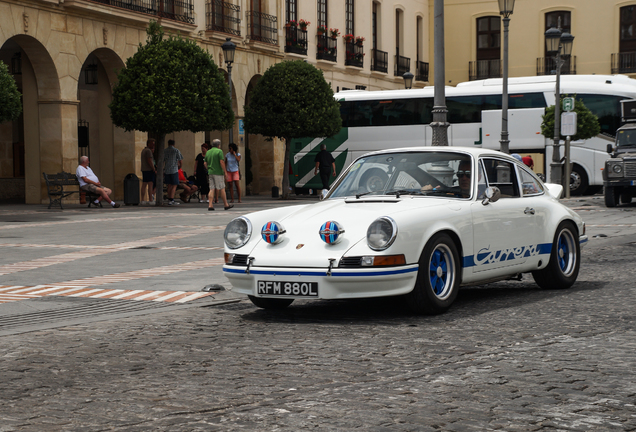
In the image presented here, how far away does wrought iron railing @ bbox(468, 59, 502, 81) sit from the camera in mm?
53781

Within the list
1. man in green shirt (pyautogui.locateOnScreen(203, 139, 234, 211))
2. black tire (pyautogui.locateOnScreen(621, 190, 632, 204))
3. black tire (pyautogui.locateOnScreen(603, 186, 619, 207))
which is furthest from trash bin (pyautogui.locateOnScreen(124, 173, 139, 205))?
black tire (pyautogui.locateOnScreen(621, 190, 632, 204))

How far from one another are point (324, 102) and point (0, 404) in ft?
93.8

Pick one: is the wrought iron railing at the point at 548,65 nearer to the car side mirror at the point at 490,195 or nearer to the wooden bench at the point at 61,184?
the wooden bench at the point at 61,184

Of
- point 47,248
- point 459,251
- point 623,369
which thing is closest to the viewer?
point 623,369

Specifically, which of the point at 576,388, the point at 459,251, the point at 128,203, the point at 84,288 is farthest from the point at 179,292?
the point at 128,203

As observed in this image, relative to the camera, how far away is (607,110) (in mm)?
32500

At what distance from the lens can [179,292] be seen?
9.00m

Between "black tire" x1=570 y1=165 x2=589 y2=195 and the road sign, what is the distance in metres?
5.49

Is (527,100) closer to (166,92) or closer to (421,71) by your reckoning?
(166,92)

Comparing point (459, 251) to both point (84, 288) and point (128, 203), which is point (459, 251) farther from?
point (128, 203)

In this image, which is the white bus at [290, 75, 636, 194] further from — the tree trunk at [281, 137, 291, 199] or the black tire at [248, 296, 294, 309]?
the black tire at [248, 296, 294, 309]

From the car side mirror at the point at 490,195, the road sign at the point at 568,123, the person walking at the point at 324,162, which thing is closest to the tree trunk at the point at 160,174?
the person walking at the point at 324,162

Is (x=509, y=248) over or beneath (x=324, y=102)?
beneath

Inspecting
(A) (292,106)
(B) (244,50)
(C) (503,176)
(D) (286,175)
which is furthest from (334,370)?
(B) (244,50)
